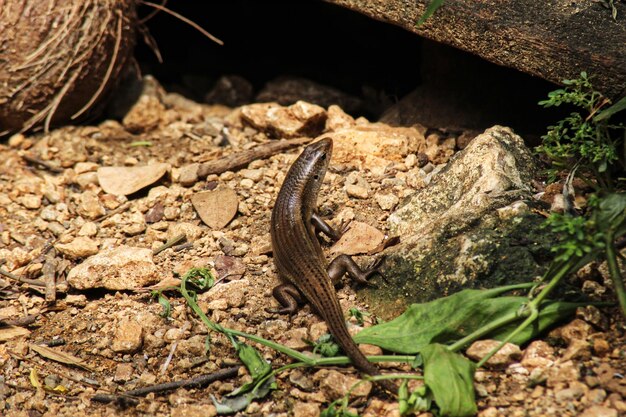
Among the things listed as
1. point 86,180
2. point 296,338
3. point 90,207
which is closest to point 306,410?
point 296,338

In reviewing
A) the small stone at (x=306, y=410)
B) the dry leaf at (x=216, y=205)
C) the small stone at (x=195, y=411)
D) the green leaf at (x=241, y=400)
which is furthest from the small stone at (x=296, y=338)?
the dry leaf at (x=216, y=205)

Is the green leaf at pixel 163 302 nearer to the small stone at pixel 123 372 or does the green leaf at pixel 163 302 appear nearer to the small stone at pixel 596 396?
the small stone at pixel 123 372

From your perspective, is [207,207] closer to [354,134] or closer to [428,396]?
[354,134]

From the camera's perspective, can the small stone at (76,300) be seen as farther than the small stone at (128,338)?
Yes

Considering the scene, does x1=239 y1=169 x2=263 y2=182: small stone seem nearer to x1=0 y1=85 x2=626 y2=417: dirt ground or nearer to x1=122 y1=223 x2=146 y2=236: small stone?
x1=0 y1=85 x2=626 y2=417: dirt ground

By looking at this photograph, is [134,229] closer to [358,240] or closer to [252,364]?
[358,240]
